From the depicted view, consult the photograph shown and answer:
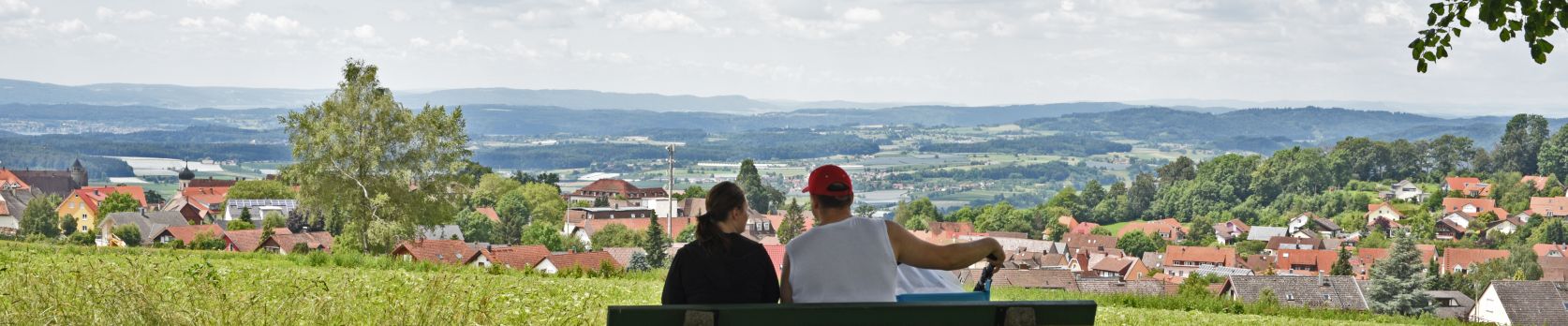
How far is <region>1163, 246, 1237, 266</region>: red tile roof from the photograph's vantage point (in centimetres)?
8538

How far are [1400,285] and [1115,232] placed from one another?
66.3m

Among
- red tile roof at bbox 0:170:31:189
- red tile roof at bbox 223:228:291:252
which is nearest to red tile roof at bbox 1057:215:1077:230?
red tile roof at bbox 223:228:291:252

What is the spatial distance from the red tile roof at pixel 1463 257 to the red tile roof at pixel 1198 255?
13.1 meters

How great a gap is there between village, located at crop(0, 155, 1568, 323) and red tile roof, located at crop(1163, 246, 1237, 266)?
128 millimetres

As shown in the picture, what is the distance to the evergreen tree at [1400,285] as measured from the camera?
47.8m

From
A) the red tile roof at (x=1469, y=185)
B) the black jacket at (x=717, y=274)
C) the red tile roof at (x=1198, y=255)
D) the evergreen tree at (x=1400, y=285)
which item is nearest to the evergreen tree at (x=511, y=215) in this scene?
the red tile roof at (x=1198, y=255)

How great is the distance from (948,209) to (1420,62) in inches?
6038

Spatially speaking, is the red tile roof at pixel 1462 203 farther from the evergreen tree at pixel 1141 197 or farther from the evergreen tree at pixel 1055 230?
the evergreen tree at pixel 1055 230

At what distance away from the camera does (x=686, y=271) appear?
3439mm

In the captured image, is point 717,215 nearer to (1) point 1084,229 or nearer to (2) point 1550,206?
(1) point 1084,229

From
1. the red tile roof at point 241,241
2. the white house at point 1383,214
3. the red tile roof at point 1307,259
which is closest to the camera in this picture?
the red tile roof at point 241,241

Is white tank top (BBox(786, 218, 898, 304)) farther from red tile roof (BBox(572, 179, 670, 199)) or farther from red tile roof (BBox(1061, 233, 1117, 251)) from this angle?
red tile roof (BBox(572, 179, 670, 199))

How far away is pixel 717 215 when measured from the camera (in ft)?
11.2

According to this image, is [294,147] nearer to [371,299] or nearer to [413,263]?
Result: [413,263]
